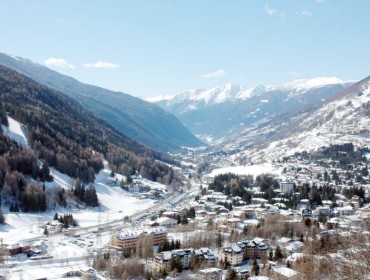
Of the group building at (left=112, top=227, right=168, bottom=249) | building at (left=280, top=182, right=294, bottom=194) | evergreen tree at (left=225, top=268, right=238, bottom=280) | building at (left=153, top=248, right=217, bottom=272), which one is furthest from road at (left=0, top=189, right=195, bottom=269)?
building at (left=280, top=182, right=294, bottom=194)

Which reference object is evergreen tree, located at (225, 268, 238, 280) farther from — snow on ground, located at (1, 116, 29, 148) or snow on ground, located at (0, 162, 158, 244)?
snow on ground, located at (1, 116, 29, 148)

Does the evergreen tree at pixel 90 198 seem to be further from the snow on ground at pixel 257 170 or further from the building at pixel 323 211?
the snow on ground at pixel 257 170

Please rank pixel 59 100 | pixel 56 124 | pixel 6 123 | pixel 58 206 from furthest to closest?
pixel 59 100 → pixel 56 124 → pixel 6 123 → pixel 58 206

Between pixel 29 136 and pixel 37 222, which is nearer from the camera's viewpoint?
pixel 37 222

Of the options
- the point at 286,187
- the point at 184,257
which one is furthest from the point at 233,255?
the point at 286,187

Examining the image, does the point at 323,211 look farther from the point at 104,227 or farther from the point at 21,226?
the point at 21,226

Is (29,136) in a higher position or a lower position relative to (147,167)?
higher

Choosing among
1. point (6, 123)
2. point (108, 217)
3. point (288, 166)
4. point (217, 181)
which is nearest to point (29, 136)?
point (6, 123)

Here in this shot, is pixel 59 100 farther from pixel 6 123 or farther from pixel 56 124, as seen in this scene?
pixel 6 123
